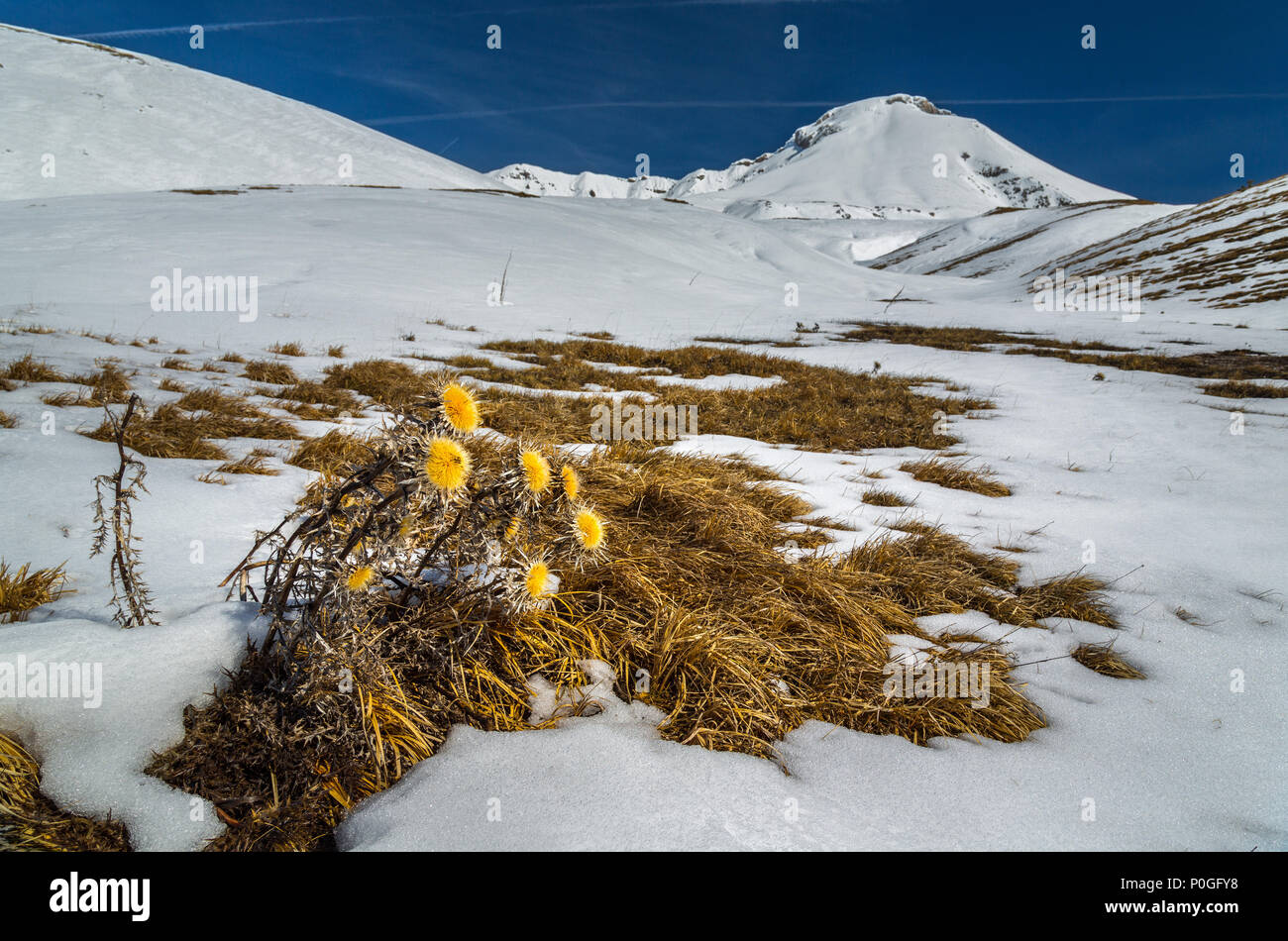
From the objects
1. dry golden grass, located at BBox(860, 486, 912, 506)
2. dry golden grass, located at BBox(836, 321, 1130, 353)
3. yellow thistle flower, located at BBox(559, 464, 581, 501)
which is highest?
dry golden grass, located at BBox(836, 321, 1130, 353)

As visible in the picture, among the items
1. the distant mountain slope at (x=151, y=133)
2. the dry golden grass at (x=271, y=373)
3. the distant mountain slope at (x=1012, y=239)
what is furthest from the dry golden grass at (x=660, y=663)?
the distant mountain slope at (x=1012, y=239)

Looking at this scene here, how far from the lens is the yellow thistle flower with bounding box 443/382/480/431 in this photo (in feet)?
4.32

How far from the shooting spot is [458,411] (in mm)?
1322

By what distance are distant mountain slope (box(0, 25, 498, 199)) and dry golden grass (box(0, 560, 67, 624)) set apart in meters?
43.1

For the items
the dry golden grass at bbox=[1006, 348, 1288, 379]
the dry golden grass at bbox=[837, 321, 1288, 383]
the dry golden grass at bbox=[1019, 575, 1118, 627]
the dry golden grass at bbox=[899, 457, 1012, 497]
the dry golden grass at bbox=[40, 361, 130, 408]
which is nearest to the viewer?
Answer: the dry golden grass at bbox=[1019, 575, 1118, 627]

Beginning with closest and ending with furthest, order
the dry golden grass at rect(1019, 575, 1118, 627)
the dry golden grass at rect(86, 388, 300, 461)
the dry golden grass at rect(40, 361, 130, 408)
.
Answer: the dry golden grass at rect(1019, 575, 1118, 627) < the dry golden grass at rect(86, 388, 300, 461) < the dry golden grass at rect(40, 361, 130, 408)

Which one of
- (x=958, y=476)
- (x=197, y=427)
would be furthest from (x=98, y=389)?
(x=958, y=476)

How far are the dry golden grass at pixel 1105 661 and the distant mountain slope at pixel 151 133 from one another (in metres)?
45.7

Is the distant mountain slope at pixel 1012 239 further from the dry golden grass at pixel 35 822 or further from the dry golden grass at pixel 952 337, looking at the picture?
the dry golden grass at pixel 35 822

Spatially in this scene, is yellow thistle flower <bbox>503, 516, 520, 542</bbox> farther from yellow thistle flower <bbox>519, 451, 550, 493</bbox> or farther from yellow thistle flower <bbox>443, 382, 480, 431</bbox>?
yellow thistle flower <bbox>443, 382, 480, 431</bbox>

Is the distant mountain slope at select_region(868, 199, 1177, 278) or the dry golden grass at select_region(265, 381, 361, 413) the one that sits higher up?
the distant mountain slope at select_region(868, 199, 1177, 278)

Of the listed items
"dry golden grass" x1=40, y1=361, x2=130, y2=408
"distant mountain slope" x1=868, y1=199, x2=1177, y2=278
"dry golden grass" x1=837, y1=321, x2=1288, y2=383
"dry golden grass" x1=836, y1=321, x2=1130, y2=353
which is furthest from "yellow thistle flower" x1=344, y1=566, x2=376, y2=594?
"distant mountain slope" x1=868, y1=199, x2=1177, y2=278

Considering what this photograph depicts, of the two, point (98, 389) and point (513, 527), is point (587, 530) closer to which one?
point (513, 527)

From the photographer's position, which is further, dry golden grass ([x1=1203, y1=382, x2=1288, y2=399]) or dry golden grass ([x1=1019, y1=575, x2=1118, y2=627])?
dry golden grass ([x1=1203, y1=382, x2=1288, y2=399])
